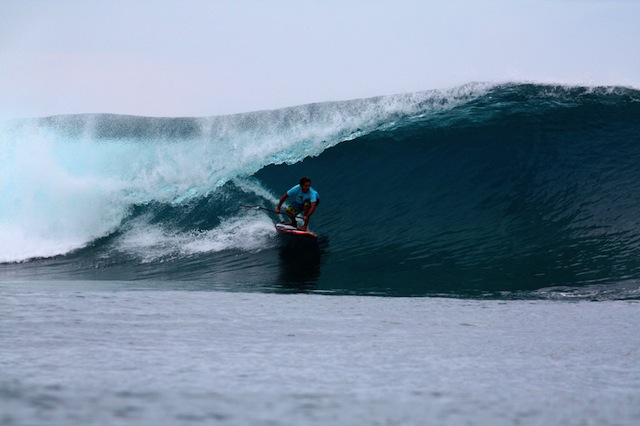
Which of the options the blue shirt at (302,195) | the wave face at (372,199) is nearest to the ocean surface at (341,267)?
the wave face at (372,199)

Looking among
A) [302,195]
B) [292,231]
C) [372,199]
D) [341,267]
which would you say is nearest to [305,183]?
[302,195]

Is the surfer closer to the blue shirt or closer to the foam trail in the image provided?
the blue shirt

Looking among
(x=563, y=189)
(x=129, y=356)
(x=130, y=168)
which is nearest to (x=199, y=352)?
(x=129, y=356)

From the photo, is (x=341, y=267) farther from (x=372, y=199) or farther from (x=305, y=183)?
(x=372, y=199)

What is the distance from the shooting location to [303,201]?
437 inches

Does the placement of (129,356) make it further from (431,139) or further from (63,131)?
(63,131)

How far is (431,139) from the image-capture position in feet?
50.3

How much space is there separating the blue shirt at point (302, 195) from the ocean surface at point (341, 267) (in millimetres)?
699

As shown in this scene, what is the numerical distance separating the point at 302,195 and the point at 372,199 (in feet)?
8.46

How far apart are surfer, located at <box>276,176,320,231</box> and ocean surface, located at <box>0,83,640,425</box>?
46cm

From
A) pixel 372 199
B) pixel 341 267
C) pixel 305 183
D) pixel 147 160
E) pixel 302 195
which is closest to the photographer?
pixel 341 267

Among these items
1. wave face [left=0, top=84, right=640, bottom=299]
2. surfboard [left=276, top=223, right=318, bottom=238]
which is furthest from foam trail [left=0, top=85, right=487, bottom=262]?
surfboard [left=276, top=223, right=318, bottom=238]

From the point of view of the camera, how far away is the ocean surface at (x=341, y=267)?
2877 mm

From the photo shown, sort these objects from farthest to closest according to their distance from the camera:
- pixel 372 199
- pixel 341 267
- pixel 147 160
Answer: pixel 147 160 → pixel 372 199 → pixel 341 267
